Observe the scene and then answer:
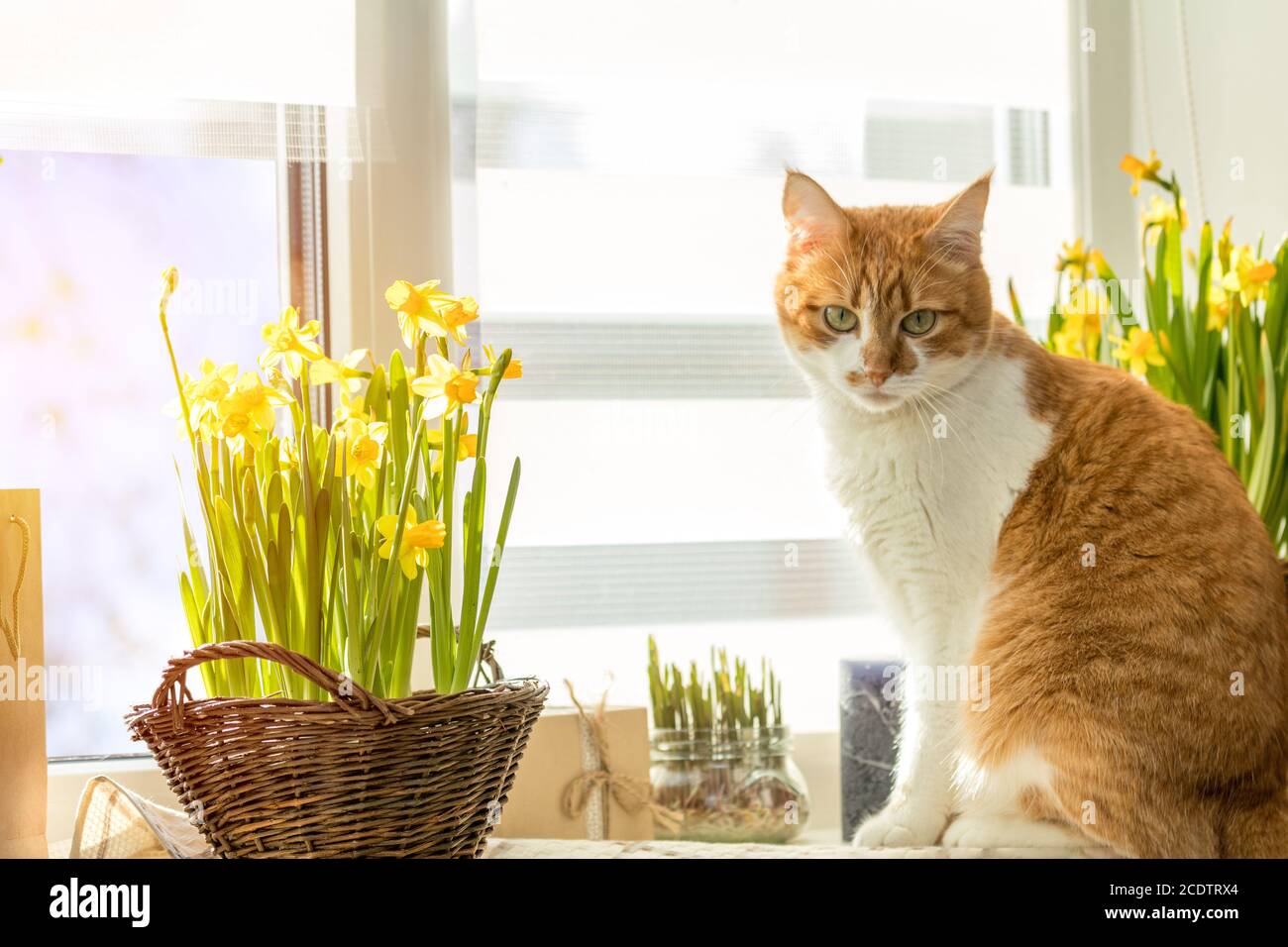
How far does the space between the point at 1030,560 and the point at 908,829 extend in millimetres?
298

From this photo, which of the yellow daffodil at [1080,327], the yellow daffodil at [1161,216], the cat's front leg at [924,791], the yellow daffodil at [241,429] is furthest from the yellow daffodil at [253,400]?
the yellow daffodil at [1161,216]

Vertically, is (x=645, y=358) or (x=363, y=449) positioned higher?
(x=645, y=358)

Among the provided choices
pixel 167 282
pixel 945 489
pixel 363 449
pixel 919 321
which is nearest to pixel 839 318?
pixel 919 321

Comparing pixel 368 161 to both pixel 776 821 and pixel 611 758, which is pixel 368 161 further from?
pixel 776 821

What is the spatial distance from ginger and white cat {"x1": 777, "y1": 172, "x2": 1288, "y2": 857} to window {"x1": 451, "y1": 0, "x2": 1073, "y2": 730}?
1.01 ft

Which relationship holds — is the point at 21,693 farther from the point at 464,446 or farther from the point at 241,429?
the point at 464,446

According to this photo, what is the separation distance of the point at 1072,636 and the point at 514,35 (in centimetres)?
100

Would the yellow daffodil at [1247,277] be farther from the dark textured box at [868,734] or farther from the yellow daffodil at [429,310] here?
the yellow daffodil at [429,310]

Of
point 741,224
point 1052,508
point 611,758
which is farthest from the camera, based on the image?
point 741,224

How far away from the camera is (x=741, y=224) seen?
57.4 inches

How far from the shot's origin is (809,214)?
3.66 ft

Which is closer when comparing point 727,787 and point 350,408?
point 350,408

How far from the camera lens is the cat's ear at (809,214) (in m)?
1.10
